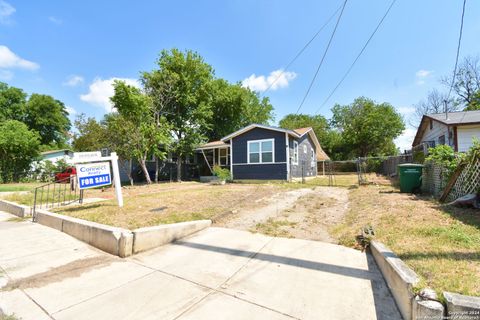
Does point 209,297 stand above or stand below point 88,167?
below

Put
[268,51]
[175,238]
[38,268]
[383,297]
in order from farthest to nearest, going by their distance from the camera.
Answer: [268,51] < [175,238] < [38,268] < [383,297]

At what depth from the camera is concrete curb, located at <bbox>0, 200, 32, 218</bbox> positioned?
7.69 m

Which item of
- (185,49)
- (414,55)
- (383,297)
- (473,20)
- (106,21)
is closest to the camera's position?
(383,297)

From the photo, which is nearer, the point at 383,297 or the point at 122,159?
the point at 383,297

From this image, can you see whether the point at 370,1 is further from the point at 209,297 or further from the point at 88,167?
the point at 88,167

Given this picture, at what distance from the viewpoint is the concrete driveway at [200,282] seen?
2430 mm

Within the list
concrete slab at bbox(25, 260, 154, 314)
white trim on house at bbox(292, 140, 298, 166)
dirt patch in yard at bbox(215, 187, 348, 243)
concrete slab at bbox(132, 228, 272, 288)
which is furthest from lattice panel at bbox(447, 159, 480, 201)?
white trim on house at bbox(292, 140, 298, 166)

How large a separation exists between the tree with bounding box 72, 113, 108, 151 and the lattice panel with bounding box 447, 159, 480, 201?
17384 millimetres

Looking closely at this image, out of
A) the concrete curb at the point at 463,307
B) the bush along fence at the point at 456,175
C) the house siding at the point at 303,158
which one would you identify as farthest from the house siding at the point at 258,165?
the concrete curb at the point at 463,307

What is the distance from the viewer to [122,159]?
52.4 ft

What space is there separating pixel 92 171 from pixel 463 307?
7.80m

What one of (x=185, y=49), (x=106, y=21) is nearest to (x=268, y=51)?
(x=106, y=21)

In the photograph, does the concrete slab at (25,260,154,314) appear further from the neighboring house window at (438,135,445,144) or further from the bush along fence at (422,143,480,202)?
the neighboring house window at (438,135,445,144)

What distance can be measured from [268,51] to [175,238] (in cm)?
1217
